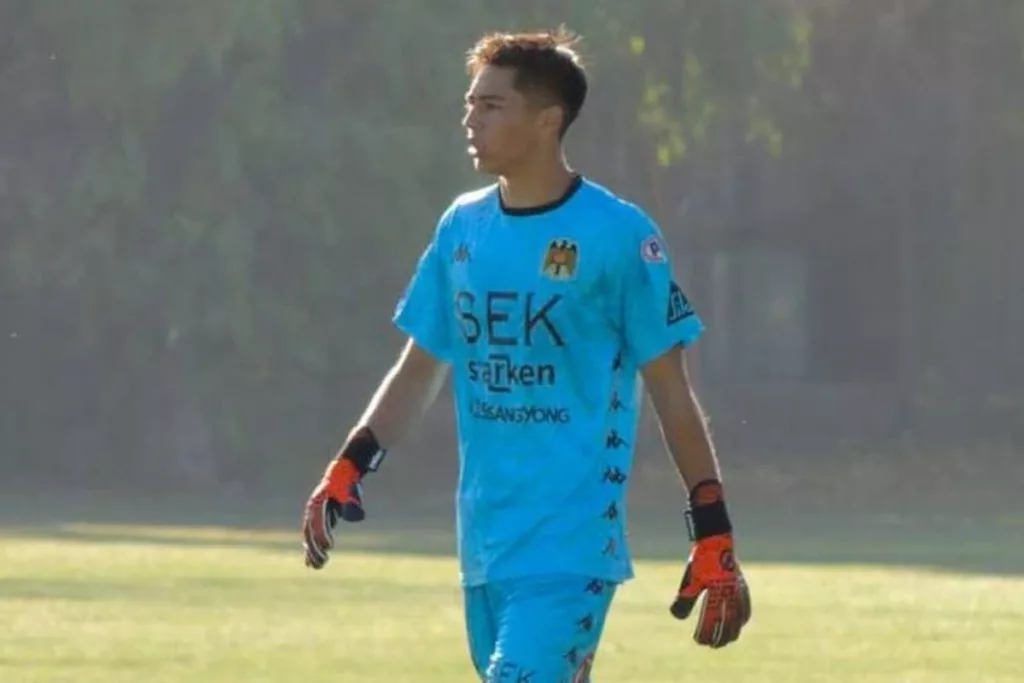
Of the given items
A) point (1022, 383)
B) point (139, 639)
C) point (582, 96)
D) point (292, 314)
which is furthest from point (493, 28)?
point (582, 96)

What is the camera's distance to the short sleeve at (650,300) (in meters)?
6.58

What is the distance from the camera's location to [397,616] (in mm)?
17531

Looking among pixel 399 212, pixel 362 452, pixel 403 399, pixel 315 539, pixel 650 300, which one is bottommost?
pixel 399 212

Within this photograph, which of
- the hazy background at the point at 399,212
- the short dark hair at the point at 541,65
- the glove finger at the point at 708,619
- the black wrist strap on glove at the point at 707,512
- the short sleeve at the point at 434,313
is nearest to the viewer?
the glove finger at the point at 708,619

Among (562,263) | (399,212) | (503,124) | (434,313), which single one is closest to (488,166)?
(503,124)

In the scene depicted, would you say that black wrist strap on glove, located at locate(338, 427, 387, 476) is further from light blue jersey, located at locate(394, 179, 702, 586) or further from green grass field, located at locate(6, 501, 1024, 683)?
green grass field, located at locate(6, 501, 1024, 683)

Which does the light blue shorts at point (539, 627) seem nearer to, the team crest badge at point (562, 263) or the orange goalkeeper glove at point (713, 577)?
the orange goalkeeper glove at point (713, 577)

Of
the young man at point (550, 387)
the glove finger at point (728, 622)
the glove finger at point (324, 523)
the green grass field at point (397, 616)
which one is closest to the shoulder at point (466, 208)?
the young man at point (550, 387)

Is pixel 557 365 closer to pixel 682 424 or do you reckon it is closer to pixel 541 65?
pixel 682 424

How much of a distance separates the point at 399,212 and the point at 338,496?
3160cm

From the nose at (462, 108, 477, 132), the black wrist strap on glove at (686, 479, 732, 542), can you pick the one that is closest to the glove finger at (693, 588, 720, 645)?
the black wrist strap on glove at (686, 479, 732, 542)

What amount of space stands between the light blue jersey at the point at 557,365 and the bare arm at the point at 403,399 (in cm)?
29

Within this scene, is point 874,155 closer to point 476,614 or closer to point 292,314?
point 292,314

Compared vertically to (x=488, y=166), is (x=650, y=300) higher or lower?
lower
